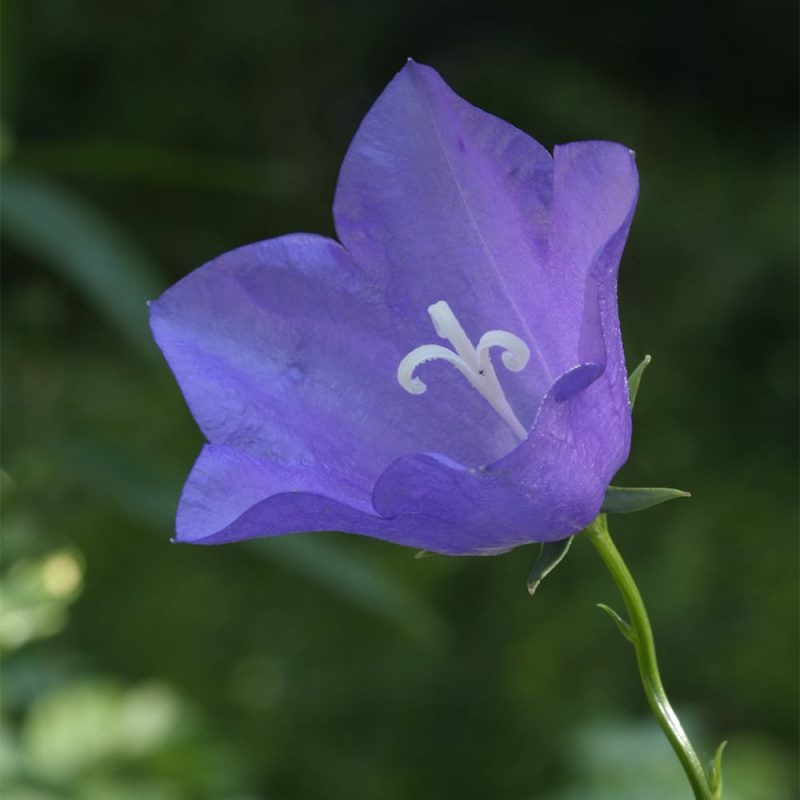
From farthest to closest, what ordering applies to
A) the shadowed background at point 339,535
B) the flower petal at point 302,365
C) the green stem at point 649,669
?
the shadowed background at point 339,535 < the flower petal at point 302,365 < the green stem at point 649,669

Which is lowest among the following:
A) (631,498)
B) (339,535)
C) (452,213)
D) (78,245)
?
(339,535)

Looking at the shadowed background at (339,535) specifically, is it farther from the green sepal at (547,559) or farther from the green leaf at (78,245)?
the green sepal at (547,559)

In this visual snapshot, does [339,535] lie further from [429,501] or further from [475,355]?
[429,501]

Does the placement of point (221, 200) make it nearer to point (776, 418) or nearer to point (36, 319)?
point (776, 418)

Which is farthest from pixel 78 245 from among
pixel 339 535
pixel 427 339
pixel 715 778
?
pixel 715 778

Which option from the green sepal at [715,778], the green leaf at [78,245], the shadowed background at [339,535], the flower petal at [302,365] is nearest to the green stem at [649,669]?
the green sepal at [715,778]

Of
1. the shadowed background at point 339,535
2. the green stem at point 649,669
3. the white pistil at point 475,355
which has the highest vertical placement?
the white pistil at point 475,355
